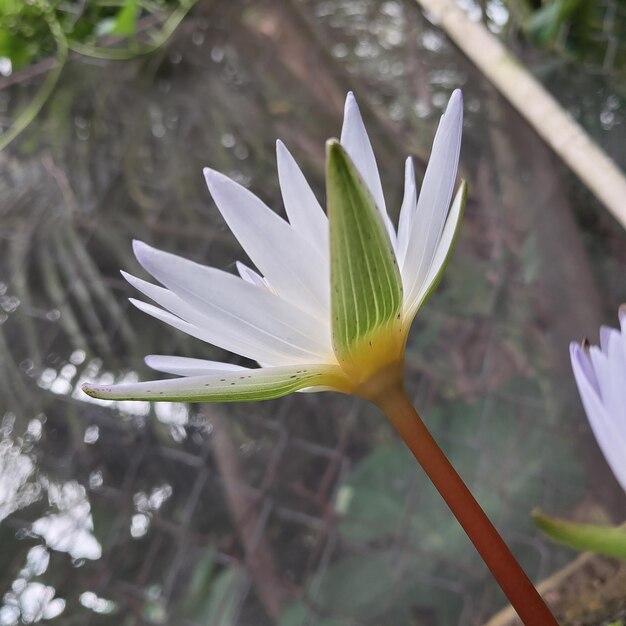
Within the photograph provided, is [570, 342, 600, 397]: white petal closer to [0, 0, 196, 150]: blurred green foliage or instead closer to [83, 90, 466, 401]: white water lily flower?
[83, 90, 466, 401]: white water lily flower

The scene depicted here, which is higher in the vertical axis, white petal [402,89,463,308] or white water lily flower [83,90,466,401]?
white petal [402,89,463,308]

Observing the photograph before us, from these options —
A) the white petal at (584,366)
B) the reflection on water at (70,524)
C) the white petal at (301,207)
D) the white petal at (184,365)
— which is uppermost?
the white petal at (584,366)

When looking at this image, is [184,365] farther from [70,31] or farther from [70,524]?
[70,31]

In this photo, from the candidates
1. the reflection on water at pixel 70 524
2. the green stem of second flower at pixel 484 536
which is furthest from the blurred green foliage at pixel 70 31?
the green stem of second flower at pixel 484 536

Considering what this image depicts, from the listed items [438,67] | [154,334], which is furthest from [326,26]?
[154,334]

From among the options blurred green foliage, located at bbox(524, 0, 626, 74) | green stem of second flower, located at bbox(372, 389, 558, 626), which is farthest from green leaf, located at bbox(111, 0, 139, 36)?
green stem of second flower, located at bbox(372, 389, 558, 626)

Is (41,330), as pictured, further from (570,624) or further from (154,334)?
(570,624)

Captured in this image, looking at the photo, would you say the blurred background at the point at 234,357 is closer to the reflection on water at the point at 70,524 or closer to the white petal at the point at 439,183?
the reflection on water at the point at 70,524
